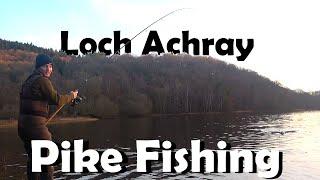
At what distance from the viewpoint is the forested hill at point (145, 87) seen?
11617 centimetres

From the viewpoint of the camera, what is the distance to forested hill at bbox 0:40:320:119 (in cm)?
11617

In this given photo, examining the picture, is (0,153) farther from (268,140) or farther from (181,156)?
(181,156)

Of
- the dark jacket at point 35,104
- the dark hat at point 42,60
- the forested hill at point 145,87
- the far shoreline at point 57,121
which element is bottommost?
the far shoreline at point 57,121

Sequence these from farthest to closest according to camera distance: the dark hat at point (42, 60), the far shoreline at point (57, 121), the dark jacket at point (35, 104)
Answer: the far shoreline at point (57, 121)
the dark hat at point (42, 60)
the dark jacket at point (35, 104)

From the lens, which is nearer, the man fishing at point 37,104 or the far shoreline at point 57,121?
the man fishing at point 37,104

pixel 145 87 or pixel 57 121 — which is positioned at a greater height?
pixel 145 87

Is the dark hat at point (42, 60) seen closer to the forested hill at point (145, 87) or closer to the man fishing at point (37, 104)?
the man fishing at point (37, 104)

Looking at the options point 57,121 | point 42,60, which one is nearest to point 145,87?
point 57,121

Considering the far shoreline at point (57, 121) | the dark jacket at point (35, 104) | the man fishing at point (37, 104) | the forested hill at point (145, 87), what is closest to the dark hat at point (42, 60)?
the man fishing at point (37, 104)

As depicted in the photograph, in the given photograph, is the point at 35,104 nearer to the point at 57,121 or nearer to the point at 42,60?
the point at 42,60

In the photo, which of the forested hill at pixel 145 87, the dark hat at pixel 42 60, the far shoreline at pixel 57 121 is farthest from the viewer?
the forested hill at pixel 145 87

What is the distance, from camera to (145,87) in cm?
14725

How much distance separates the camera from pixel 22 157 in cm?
3288

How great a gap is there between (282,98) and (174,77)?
43.3 meters
